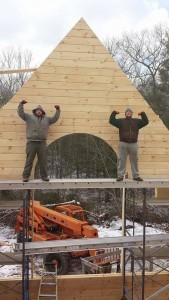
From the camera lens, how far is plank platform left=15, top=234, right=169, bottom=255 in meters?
8.56

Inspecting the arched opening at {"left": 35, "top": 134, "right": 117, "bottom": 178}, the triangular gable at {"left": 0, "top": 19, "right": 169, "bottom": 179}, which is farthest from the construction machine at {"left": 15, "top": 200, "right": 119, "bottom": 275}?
the arched opening at {"left": 35, "top": 134, "right": 117, "bottom": 178}

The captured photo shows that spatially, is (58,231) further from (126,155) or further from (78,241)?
(126,155)

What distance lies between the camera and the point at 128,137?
8.53m

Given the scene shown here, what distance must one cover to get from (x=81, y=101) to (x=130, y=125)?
130cm

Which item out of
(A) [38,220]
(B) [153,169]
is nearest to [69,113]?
(B) [153,169]

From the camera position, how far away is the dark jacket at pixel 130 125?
8.52m

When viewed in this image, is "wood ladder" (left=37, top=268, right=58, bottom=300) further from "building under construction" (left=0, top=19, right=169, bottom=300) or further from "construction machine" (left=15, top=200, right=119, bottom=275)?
"construction machine" (left=15, top=200, right=119, bottom=275)

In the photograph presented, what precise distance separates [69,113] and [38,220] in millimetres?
7124

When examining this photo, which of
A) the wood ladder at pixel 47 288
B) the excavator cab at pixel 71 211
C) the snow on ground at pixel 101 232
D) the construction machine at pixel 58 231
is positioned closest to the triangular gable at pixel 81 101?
the wood ladder at pixel 47 288

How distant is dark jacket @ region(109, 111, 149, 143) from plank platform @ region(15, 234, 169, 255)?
2.41 metres

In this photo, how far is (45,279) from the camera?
10.1 m

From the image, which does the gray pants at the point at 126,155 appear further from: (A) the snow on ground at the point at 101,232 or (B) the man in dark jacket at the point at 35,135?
(A) the snow on ground at the point at 101,232

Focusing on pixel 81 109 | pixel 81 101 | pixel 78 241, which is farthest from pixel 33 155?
pixel 78 241

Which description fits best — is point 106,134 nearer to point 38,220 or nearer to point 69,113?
point 69,113
